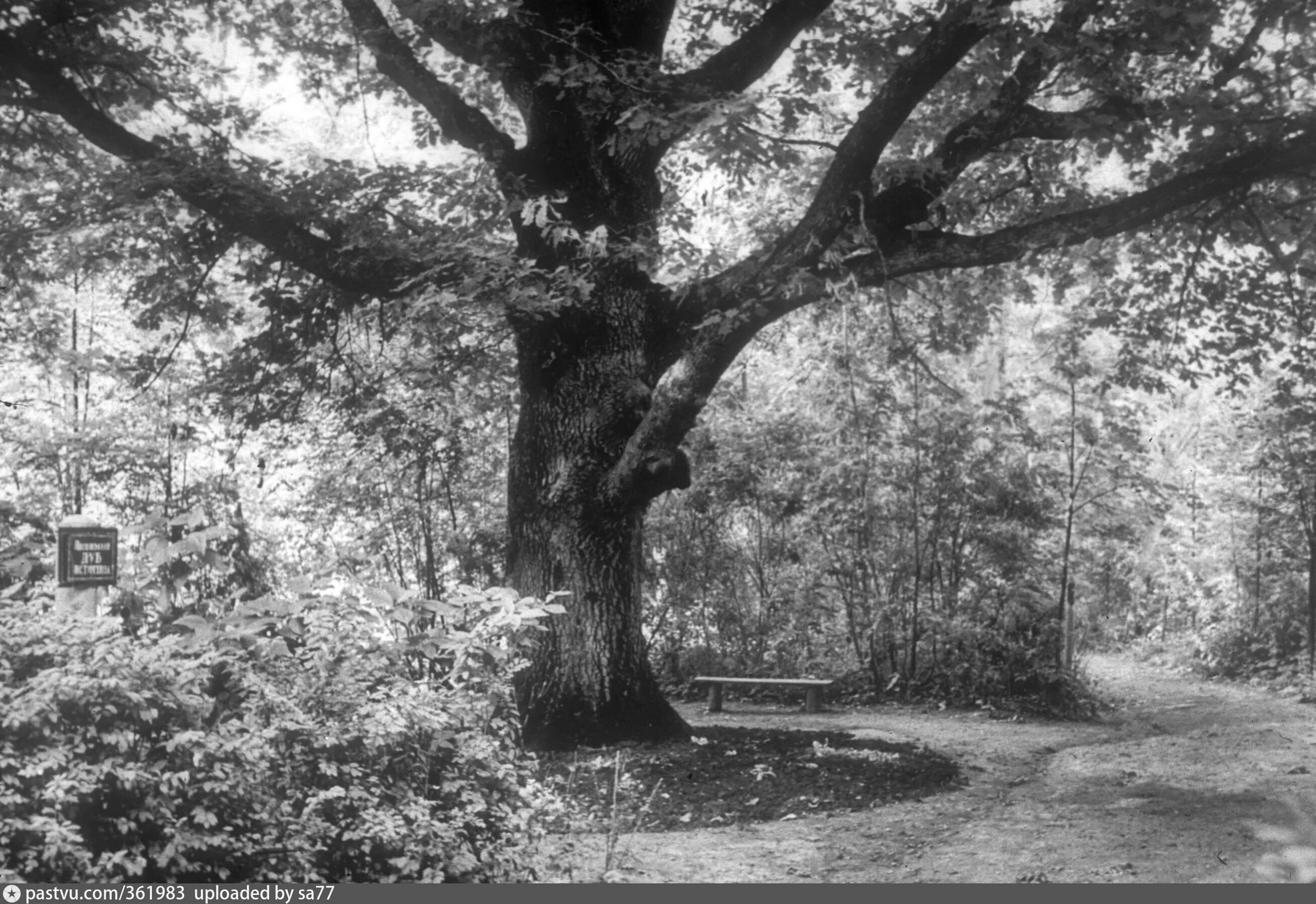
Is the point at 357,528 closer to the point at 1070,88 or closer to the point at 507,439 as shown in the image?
the point at 507,439

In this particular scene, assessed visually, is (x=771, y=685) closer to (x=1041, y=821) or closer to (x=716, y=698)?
(x=716, y=698)

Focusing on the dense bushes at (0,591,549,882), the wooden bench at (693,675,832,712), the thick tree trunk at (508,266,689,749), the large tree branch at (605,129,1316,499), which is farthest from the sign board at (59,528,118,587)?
the wooden bench at (693,675,832,712)

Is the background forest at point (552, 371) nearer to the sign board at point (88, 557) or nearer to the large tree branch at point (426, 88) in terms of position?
the large tree branch at point (426, 88)

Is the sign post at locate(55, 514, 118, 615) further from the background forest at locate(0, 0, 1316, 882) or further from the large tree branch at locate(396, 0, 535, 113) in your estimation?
the large tree branch at locate(396, 0, 535, 113)

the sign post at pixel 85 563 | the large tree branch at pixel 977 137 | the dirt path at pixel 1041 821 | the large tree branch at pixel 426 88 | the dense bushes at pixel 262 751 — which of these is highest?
the large tree branch at pixel 426 88

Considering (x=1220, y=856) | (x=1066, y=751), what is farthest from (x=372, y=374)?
(x=1220, y=856)

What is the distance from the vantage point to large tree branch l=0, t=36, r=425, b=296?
7754 millimetres

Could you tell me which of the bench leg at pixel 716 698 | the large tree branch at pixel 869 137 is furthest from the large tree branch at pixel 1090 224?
the bench leg at pixel 716 698

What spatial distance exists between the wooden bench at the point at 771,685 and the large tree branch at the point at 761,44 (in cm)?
564

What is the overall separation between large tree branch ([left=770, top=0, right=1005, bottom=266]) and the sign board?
4.59 m

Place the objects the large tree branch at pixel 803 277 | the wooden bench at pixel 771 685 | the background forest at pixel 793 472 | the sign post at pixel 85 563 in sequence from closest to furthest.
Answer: the sign post at pixel 85 563, the large tree branch at pixel 803 277, the background forest at pixel 793 472, the wooden bench at pixel 771 685

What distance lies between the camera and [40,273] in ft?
28.8

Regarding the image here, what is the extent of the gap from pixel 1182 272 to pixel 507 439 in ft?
21.5

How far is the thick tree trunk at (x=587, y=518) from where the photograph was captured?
7.81 m
